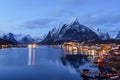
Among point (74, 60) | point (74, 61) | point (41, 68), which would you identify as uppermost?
point (74, 60)

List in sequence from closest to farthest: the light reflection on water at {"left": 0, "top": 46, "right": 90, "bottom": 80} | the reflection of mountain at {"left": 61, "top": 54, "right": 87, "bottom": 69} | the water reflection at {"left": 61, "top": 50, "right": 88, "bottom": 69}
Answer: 1. the light reflection on water at {"left": 0, "top": 46, "right": 90, "bottom": 80}
2. the reflection of mountain at {"left": 61, "top": 54, "right": 87, "bottom": 69}
3. the water reflection at {"left": 61, "top": 50, "right": 88, "bottom": 69}

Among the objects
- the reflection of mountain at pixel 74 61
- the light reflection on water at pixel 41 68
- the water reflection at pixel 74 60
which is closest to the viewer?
the light reflection on water at pixel 41 68

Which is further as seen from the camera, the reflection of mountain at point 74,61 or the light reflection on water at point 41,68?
the reflection of mountain at point 74,61

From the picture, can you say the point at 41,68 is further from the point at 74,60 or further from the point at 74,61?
the point at 74,60

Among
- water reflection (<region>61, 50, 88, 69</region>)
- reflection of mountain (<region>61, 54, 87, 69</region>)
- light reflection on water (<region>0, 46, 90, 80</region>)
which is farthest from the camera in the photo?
water reflection (<region>61, 50, 88, 69</region>)

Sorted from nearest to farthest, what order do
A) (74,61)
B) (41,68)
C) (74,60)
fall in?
(41,68) < (74,61) < (74,60)

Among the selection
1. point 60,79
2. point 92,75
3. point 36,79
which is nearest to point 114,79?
point 92,75

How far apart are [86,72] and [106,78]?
19.1ft

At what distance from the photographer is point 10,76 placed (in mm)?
57562

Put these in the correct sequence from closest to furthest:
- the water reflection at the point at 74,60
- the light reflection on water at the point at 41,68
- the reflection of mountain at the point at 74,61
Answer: the light reflection on water at the point at 41,68 → the reflection of mountain at the point at 74,61 → the water reflection at the point at 74,60

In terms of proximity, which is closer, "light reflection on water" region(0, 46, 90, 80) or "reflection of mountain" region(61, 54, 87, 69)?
"light reflection on water" region(0, 46, 90, 80)

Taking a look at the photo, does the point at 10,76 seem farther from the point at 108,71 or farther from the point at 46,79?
the point at 108,71

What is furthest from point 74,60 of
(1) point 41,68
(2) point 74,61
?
(1) point 41,68

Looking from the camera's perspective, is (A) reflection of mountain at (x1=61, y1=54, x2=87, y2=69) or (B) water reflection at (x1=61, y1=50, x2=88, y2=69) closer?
(A) reflection of mountain at (x1=61, y1=54, x2=87, y2=69)
